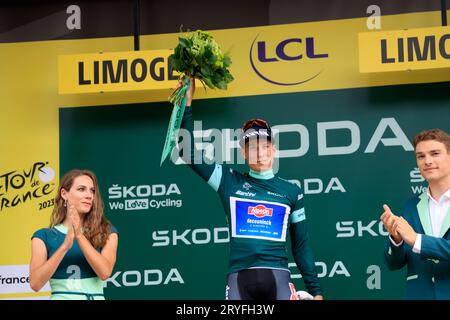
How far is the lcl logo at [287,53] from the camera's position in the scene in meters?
5.80

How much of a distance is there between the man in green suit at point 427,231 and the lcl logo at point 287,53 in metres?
1.60

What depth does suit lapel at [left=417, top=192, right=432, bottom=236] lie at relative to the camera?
412 centimetres

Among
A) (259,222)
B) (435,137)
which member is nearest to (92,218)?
(259,222)

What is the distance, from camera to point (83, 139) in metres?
5.97

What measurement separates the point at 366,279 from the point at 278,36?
175 cm

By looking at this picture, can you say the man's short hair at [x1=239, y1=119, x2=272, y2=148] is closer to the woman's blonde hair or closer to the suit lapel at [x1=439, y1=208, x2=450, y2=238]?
the woman's blonde hair

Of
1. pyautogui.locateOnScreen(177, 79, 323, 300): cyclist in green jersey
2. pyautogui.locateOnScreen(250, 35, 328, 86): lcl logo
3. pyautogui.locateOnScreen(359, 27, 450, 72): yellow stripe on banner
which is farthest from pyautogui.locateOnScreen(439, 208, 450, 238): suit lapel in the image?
pyautogui.locateOnScreen(250, 35, 328, 86): lcl logo

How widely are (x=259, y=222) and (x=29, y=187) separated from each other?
231 centimetres

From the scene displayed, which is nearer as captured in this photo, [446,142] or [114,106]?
[446,142]

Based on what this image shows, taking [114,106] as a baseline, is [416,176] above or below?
below

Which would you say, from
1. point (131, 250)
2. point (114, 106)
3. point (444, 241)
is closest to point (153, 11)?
point (114, 106)

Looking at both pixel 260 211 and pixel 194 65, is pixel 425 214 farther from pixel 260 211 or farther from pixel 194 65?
pixel 194 65

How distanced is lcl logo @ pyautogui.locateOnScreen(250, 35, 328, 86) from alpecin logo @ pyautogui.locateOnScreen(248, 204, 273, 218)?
1.65 m

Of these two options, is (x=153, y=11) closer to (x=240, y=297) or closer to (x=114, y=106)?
(x=114, y=106)
